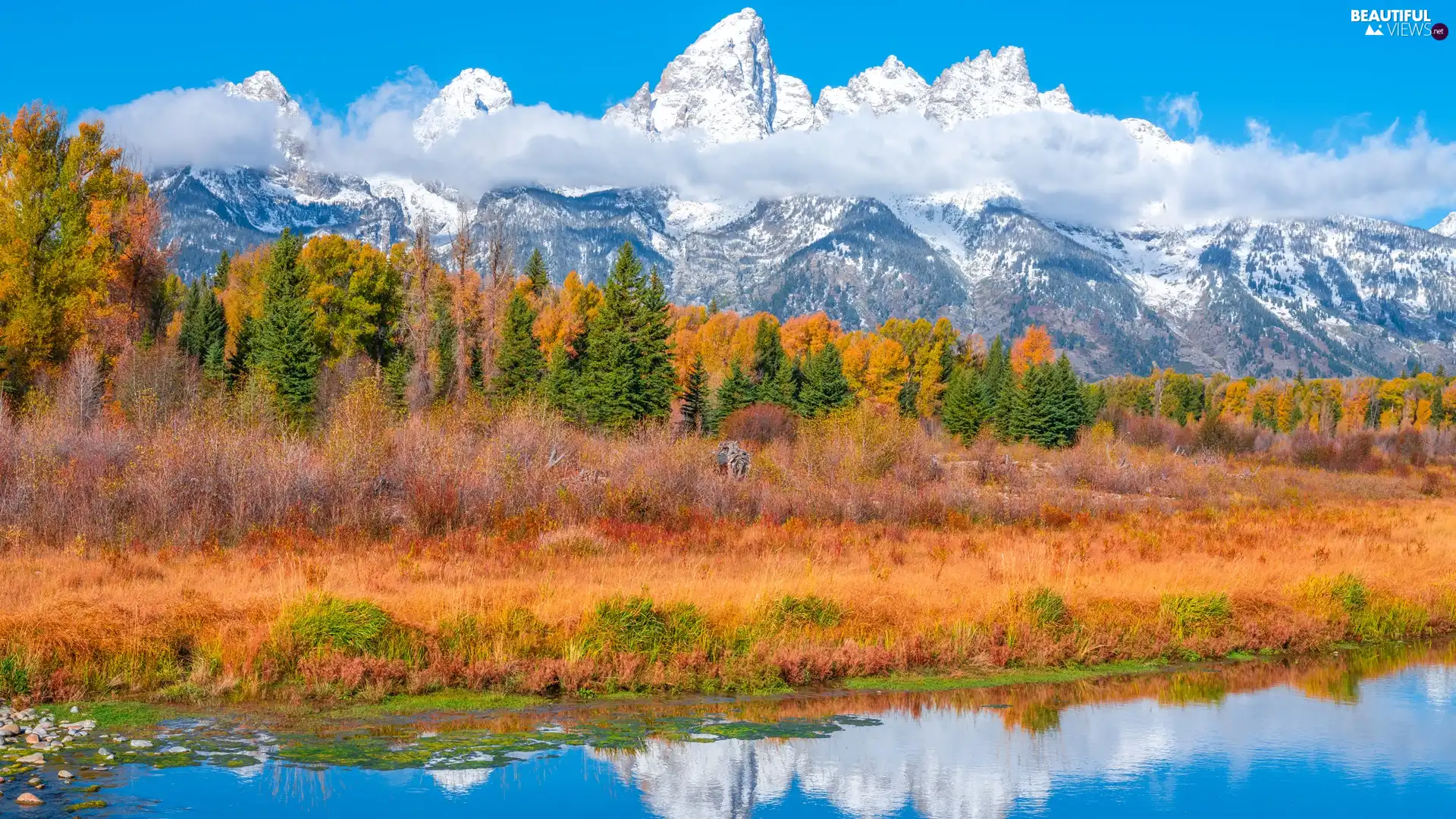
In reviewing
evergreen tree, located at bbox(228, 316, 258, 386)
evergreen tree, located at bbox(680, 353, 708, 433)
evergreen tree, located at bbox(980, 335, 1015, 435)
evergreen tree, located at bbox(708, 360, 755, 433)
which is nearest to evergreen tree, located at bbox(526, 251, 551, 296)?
evergreen tree, located at bbox(680, 353, 708, 433)

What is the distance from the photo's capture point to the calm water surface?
10703 mm

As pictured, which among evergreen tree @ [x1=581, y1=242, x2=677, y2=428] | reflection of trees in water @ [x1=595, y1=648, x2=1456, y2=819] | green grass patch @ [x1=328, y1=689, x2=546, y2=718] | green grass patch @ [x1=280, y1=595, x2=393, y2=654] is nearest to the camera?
reflection of trees in water @ [x1=595, y1=648, x2=1456, y2=819]

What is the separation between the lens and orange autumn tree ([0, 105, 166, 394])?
4334 cm

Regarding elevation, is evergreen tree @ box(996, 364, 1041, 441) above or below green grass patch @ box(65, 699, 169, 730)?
above

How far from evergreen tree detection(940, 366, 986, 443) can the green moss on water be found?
7987cm

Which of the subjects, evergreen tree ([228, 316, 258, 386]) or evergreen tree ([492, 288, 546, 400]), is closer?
evergreen tree ([228, 316, 258, 386])

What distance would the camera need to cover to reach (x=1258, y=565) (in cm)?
2336

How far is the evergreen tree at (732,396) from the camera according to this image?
84.0 meters

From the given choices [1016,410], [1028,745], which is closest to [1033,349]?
[1016,410]

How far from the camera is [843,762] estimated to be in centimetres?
1207

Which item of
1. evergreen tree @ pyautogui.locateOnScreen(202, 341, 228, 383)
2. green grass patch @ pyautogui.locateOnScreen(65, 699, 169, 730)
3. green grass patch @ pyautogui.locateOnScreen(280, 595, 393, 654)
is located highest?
evergreen tree @ pyautogui.locateOnScreen(202, 341, 228, 383)

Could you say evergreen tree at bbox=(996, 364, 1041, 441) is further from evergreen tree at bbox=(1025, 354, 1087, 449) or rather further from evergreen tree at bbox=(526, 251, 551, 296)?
evergreen tree at bbox=(526, 251, 551, 296)

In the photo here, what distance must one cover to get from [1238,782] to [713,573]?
33.7 feet

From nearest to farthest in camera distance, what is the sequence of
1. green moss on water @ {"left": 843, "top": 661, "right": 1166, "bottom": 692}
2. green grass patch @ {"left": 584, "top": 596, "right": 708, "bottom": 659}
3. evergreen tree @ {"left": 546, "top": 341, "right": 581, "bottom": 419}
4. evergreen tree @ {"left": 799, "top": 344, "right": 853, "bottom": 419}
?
1. green grass patch @ {"left": 584, "top": 596, "right": 708, "bottom": 659}
2. green moss on water @ {"left": 843, "top": 661, "right": 1166, "bottom": 692}
3. evergreen tree @ {"left": 546, "top": 341, "right": 581, "bottom": 419}
4. evergreen tree @ {"left": 799, "top": 344, "right": 853, "bottom": 419}
